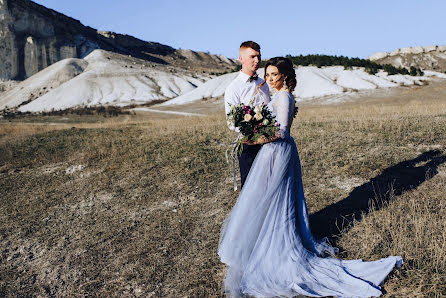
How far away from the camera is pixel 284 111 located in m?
4.06

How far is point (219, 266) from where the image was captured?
508 centimetres

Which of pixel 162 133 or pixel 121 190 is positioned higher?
pixel 162 133

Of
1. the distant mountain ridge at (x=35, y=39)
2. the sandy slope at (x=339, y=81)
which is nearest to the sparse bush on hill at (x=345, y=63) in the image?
the sandy slope at (x=339, y=81)

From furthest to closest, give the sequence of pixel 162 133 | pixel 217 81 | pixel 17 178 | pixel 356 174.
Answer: pixel 217 81, pixel 162 133, pixel 17 178, pixel 356 174

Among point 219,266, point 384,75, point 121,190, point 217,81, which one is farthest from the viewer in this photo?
point 217,81

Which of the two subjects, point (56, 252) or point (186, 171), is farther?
point (186, 171)

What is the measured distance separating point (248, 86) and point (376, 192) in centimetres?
430

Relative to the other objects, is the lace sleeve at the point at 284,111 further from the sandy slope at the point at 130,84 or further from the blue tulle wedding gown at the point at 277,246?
the sandy slope at the point at 130,84

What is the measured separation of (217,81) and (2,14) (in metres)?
60.0

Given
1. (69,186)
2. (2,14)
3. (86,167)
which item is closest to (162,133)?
(86,167)

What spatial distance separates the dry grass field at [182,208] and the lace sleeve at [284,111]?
2.17 metres

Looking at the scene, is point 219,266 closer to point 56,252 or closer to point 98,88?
point 56,252

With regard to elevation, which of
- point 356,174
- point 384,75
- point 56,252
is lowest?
point 56,252

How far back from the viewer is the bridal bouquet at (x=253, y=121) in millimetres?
4051
